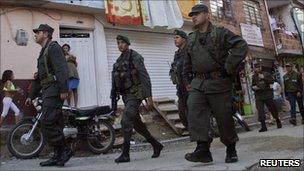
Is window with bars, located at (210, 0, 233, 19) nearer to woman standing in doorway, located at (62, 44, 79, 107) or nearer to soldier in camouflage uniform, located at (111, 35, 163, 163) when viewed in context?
woman standing in doorway, located at (62, 44, 79, 107)

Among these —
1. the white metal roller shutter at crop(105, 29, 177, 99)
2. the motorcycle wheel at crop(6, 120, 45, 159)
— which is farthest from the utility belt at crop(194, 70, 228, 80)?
the white metal roller shutter at crop(105, 29, 177, 99)

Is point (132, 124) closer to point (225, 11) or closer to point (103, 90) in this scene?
point (103, 90)

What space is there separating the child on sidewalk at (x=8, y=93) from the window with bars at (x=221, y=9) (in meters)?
10.1

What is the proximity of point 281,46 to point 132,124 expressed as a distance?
17141mm

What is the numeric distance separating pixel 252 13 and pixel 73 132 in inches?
595

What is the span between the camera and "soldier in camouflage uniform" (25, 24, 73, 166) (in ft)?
20.7

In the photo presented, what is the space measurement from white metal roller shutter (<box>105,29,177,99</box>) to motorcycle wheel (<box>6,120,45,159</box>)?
16.9 feet

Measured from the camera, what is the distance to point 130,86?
6.93 meters

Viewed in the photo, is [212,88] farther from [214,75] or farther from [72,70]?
[72,70]

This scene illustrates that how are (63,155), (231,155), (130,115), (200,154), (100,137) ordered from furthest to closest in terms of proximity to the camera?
1. (100,137)
2. (130,115)
3. (63,155)
4. (231,155)
5. (200,154)

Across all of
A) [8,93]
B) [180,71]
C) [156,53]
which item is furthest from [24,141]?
[156,53]

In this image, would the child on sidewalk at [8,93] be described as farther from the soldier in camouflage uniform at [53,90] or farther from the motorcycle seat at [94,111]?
the soldier in camouflage uniform at [53,90]

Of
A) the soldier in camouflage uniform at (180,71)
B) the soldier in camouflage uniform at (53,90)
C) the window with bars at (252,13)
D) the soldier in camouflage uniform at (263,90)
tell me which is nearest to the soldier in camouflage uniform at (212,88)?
the soldier in camouflage uniform at (53,90)

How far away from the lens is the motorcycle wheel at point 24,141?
7820 mm
